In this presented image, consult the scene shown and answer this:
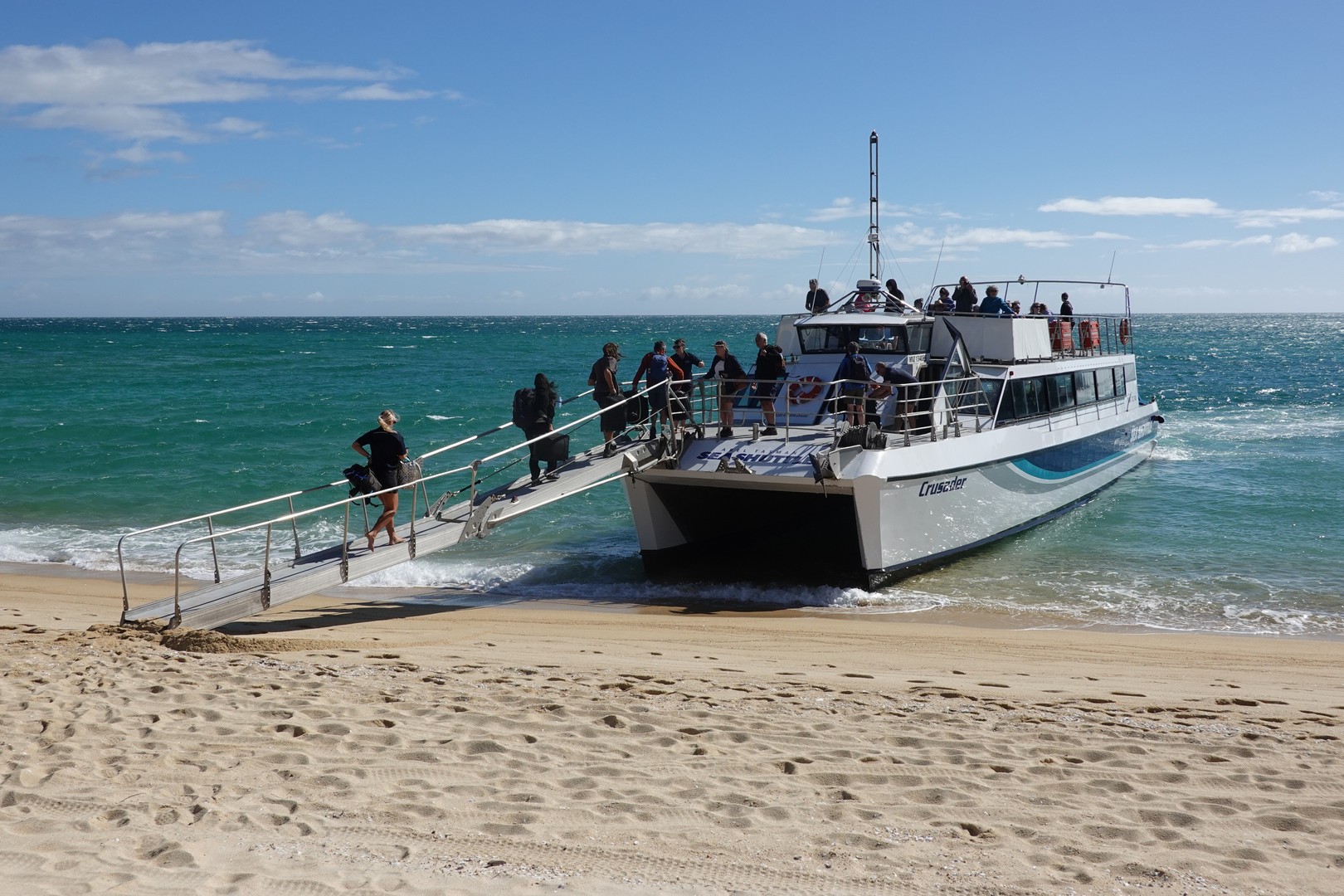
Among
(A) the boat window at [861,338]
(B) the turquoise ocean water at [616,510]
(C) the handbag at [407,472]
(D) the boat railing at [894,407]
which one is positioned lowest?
(B) the turquoise ocean water at [616,510]

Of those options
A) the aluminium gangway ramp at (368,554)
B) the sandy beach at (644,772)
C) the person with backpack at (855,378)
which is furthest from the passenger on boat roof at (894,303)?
the sandy beach at (644,772)

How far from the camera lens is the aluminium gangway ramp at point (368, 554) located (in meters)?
9.64

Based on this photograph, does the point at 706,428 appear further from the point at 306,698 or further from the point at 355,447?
the point at 306,698

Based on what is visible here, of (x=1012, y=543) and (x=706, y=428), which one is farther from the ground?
(x=706, y=428)

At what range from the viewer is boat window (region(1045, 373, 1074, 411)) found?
1667 centimetres

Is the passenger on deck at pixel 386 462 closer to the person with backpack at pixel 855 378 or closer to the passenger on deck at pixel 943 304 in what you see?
the person with backpack at pixel 855 378

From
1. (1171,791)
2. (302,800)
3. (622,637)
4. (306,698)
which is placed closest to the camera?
(302,800)

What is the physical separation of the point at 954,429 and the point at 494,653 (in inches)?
277

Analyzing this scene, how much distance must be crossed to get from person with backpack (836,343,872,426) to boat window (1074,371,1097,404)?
5.25m

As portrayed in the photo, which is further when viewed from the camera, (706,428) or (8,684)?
(706,428)

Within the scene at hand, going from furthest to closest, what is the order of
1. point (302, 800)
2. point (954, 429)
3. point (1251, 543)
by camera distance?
point (1251, 543), point (954, 429), point (302, 800)

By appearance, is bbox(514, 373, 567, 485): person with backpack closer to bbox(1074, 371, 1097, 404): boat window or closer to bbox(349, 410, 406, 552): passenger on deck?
bbox(349, 410, 406, 552): passenger on deck

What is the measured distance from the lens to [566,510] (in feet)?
62.4

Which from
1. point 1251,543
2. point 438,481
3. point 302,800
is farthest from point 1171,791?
point 438,481
